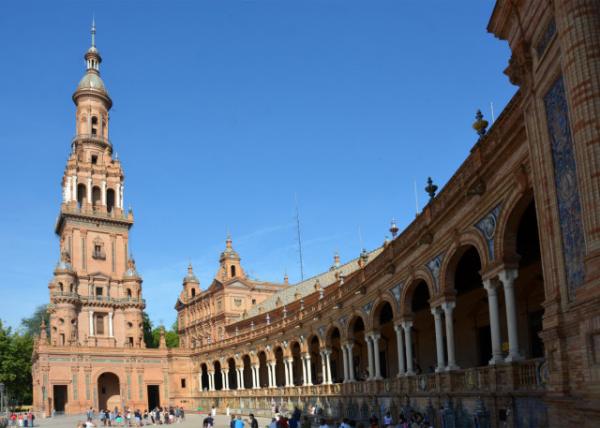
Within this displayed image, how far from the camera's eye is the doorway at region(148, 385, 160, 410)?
6919 centimetres

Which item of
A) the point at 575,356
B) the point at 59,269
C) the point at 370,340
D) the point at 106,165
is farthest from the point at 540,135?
the point at 106,165

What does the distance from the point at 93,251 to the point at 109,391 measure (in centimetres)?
1451

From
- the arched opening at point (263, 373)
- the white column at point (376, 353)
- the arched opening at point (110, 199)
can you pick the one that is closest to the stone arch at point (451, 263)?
the white column at point (376, 353)

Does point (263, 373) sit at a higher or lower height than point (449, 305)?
lower

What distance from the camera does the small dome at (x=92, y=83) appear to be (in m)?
75.8

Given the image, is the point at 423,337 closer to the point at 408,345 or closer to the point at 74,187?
the point at 408,345

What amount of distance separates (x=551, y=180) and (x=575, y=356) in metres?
3.03

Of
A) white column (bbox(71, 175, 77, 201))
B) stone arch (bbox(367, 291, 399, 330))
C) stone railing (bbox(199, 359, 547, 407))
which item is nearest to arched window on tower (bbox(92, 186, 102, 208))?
white column (bbox(71, 175, 77, 201))

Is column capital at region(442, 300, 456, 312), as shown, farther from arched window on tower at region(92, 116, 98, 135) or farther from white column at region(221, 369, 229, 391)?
arched window on tower at region(92, 116, 98, 135)

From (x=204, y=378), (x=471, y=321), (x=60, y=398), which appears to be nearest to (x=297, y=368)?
(x=204, y=378)

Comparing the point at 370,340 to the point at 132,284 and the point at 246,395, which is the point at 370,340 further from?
the point at 132,284

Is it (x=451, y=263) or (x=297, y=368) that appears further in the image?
(x=297, y=368)

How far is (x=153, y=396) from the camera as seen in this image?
69.8m

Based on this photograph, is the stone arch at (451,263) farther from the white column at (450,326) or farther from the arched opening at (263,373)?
the arched opening at (263,373)
